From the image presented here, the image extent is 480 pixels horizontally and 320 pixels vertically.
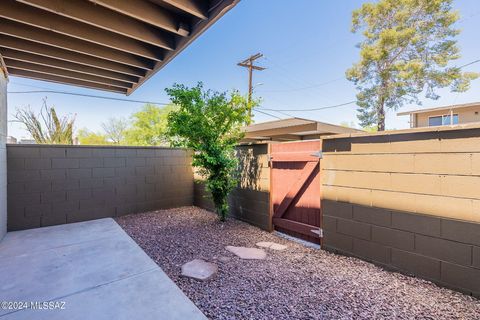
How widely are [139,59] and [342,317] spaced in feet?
10.6

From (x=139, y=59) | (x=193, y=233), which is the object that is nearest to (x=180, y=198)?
(x=193, y=233)

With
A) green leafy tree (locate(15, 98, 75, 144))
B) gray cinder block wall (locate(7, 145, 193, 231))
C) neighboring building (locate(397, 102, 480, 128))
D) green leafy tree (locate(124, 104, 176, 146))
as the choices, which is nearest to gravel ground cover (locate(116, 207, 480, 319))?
gray cinder block wall (locate(7, 145, 193, 231))

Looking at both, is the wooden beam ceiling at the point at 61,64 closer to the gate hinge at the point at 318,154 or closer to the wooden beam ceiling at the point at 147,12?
the wooden beam ceiling at the point at 147,12

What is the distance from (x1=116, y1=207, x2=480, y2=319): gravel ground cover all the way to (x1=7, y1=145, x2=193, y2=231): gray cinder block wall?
1.98 metres

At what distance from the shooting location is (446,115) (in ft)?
36.7

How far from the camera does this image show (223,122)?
387 centimetres

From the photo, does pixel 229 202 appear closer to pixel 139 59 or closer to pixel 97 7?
pixel 139 59

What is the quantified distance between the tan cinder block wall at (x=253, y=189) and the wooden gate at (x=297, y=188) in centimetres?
12

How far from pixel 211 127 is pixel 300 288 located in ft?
8.67

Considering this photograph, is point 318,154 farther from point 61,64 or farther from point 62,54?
point 61,64

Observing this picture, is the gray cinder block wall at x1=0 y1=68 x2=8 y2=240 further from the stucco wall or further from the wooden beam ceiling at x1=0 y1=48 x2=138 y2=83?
the wooden beam ceiling at x1=0 y1=48 x2=138 y2=83

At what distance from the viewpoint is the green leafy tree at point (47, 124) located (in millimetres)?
5117

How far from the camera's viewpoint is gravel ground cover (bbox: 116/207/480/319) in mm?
1750

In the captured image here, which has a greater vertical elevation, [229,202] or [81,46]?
[81,46]
